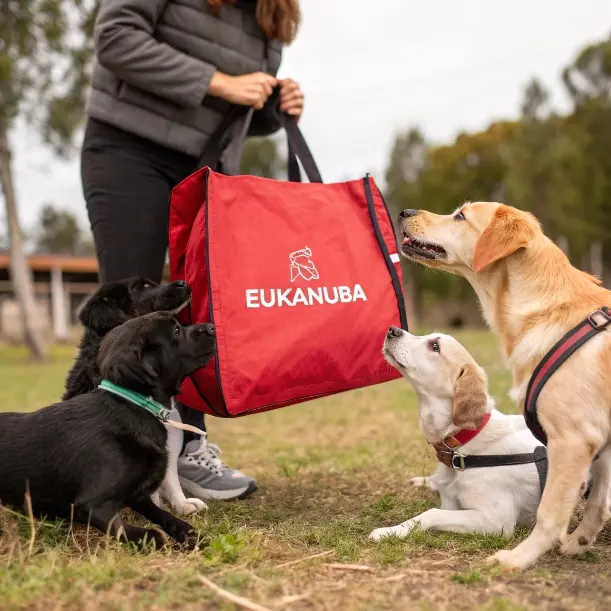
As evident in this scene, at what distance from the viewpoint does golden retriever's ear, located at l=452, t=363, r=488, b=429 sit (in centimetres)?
340

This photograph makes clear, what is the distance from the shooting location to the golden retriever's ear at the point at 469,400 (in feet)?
11.2

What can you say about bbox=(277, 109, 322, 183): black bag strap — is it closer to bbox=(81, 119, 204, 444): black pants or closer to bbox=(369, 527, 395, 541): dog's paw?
bbox=(81, 119, 204, 444): black pants

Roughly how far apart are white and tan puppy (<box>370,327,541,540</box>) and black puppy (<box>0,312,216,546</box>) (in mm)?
1056

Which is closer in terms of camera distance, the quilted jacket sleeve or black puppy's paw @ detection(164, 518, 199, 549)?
black puppy's paw @ detection(164, 518, 199, 549)

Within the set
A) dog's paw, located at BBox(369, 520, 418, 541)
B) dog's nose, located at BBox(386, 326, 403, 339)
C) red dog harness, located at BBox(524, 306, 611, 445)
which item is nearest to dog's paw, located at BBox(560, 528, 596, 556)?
red dog harness, located at BBox(524, 306, 611, 445)

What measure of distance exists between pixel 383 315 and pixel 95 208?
1.68 metres

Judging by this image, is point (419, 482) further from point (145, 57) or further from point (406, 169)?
point (406, 169)

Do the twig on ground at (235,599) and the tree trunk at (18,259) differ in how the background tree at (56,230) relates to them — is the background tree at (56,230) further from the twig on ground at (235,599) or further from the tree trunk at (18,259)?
the twig on ground at (235,599)

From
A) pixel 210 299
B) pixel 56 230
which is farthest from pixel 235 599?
pixel 56 230

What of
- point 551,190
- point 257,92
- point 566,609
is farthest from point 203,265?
point 551,190

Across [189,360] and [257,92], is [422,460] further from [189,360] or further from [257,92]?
[257,92]

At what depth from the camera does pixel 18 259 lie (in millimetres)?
20734

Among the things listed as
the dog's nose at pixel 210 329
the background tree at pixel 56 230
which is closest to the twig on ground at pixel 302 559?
the dog's nose at pixel 210 329

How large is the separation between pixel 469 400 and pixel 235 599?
1.63 metres
